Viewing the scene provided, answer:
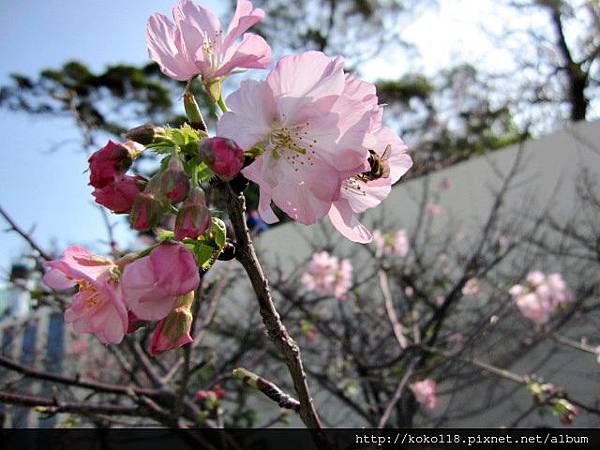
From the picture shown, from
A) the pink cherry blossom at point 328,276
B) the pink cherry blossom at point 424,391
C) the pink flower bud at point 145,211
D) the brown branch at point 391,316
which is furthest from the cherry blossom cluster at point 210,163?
the pink cherry blossom at point 328,276

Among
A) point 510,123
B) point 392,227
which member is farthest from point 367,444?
point 510,123

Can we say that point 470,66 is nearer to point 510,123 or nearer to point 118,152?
point 510,123

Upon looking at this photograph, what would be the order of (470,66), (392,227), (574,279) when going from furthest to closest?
1. (470,66)
2. (392,227)
3. (574,279)

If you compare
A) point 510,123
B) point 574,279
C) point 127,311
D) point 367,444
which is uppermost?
point 510,123

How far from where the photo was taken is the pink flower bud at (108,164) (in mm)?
593

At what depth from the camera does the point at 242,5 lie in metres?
0.75

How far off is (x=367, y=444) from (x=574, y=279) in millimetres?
4334

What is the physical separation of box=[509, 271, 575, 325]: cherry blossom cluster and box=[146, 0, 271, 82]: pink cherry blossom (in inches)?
133

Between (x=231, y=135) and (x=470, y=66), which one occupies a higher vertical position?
(x=470, y=66)

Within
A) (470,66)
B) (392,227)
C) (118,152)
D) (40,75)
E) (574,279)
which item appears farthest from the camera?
(40,75)

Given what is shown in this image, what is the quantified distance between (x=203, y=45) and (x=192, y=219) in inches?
11.2

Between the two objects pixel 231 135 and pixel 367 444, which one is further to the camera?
pixel 367 444

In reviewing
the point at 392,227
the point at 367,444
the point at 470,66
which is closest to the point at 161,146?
the point at 367,444

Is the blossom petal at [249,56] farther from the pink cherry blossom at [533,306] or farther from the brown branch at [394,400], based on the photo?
the pink cherry blossom at [533,306]
